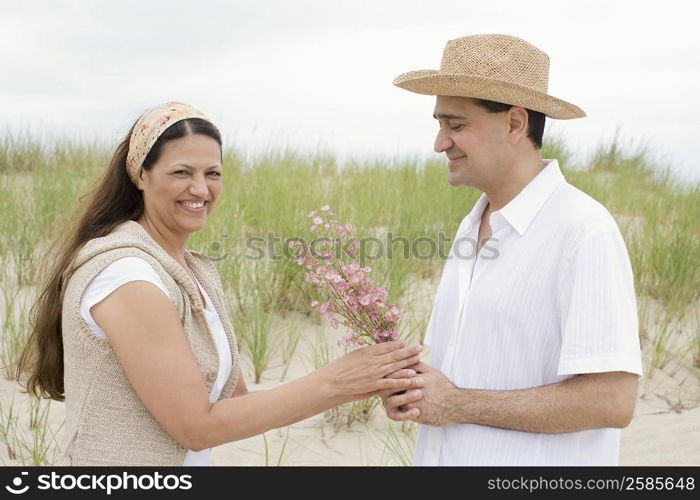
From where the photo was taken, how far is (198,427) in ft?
7.09

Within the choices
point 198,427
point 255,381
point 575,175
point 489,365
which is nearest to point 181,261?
point 198,427

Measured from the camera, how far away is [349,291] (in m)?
2.46

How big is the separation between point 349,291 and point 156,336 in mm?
653

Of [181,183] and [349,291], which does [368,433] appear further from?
[181,183]

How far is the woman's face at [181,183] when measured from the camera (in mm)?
2369

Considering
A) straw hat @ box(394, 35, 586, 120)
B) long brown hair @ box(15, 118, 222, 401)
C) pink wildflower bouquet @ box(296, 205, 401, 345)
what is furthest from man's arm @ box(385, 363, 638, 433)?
long brown hair @ box(15, 118, 222, 401)

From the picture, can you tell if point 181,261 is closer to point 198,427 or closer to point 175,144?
point 175,144

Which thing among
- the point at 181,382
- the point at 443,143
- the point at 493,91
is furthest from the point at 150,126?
the point at 493,91

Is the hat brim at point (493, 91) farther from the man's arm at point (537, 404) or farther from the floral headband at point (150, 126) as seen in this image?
the man's arm at point (537, 404)

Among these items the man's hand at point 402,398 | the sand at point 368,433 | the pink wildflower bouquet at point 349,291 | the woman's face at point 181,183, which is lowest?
the sand at point 368,433

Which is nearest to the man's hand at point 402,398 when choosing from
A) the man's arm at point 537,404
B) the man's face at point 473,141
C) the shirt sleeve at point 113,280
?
the man's arm at point 537,404

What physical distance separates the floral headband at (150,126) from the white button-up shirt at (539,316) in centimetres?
100

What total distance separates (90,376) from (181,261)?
0.50 metres

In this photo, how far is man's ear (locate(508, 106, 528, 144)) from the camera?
2434mm
